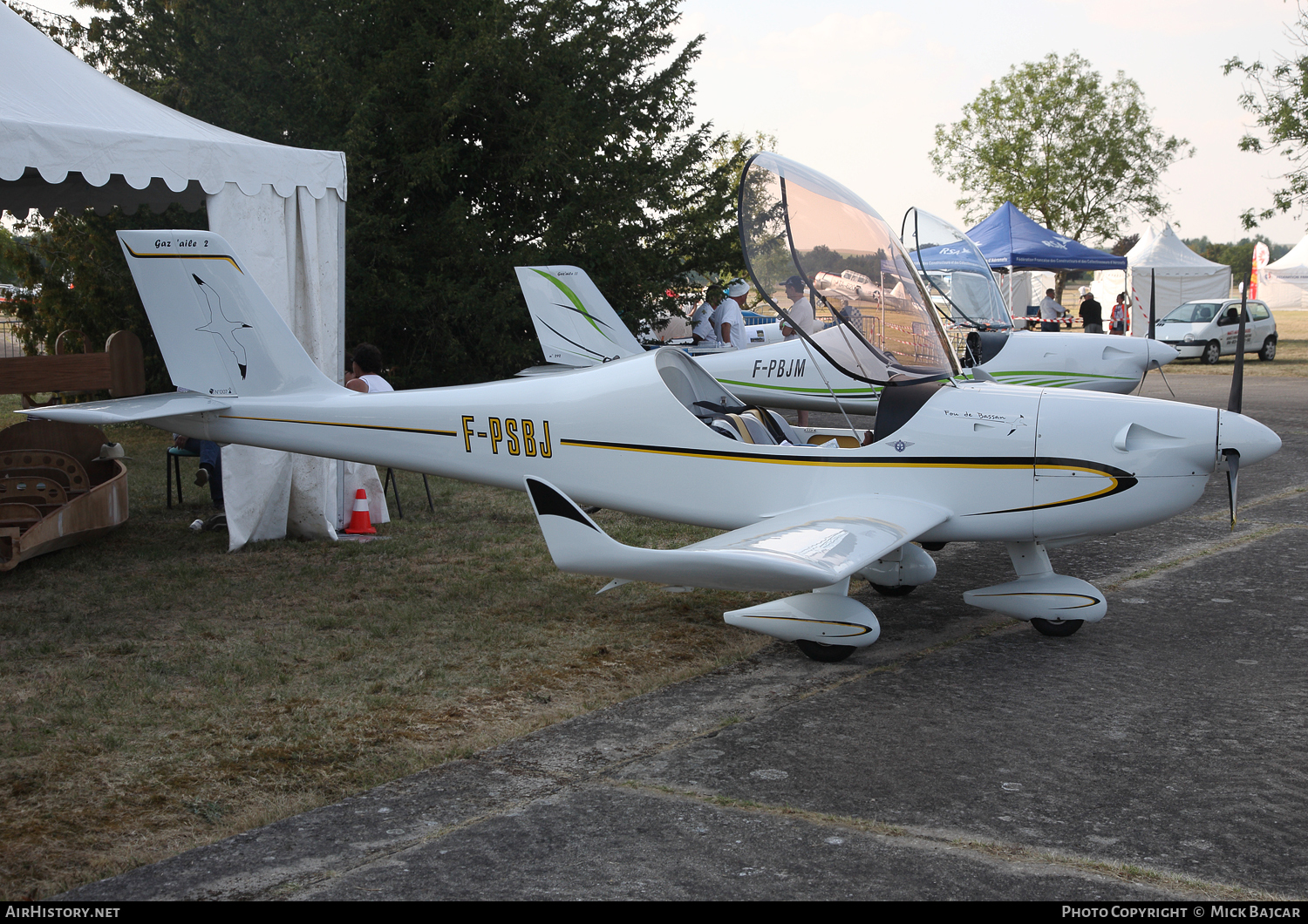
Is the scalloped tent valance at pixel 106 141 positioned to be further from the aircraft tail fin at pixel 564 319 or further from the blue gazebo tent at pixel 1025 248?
the blue gazebo tent at pixel 1025 248

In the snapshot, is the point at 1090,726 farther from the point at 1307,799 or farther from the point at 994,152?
the point at 994,152

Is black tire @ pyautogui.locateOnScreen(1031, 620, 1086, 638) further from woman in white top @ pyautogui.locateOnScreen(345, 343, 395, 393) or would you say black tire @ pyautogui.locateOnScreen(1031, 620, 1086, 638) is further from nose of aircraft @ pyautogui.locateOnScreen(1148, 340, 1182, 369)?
nose of aircraft @ pyautogui.locateOnScreen(1148, 340, 1182, 369)

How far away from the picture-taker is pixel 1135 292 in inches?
1275

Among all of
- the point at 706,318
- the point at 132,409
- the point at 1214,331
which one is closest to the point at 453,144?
the point at 706,318

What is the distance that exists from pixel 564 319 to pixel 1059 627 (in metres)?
6.73

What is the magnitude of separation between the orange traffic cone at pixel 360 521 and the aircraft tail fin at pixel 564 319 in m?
3.37

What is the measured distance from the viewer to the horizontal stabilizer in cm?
586

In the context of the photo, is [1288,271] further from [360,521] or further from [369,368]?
[360,521]

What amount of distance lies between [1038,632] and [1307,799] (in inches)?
79.8

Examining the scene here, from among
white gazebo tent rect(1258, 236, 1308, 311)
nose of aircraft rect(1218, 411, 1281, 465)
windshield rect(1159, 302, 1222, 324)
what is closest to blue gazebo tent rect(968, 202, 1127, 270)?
windshield rect(1159, 302, 1222, 324)

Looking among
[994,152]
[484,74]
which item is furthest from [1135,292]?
[484,74]

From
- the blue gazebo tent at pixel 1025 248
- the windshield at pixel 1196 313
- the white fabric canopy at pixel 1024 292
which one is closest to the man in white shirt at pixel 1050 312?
the windshield at pixel 1196 313

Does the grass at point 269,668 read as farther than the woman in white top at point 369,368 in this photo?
No

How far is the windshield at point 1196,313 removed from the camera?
87.8 ft
